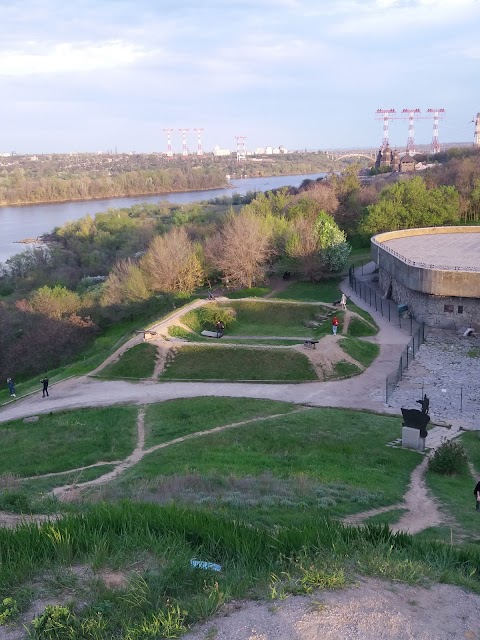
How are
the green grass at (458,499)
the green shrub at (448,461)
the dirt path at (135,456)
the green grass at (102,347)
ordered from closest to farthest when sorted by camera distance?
the green grass at (458,499)
the dirt path at (135,456)
the green shrub at (448,461)
the green grass at (102,347)

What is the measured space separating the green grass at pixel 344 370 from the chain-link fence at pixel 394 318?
1200 millimetres

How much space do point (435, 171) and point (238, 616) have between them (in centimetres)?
5914

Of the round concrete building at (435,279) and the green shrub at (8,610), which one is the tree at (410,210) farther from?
the green shrub at (8,610)

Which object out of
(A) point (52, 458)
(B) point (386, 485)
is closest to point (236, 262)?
(A) point (52, 458)

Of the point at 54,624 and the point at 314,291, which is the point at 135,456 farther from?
the point at 314,291

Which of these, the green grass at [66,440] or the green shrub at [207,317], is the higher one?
the green shrub at [207,317]

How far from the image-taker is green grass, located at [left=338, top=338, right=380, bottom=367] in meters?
21.6

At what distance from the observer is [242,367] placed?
69.2 ft

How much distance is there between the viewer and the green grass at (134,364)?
21406 millimetres

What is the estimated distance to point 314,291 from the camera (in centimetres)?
3412

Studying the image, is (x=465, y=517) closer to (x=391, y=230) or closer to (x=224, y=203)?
(x=391, y=230)

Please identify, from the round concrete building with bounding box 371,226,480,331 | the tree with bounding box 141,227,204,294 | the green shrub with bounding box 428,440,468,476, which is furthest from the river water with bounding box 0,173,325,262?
the green shrub with bounding box 428,440,468,476

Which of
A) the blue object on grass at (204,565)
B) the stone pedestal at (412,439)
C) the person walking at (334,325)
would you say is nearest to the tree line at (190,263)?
the person walking at (334,325)

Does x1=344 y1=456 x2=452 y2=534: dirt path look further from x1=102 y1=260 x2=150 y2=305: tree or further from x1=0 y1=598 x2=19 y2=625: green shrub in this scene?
x1=102 y1=260 x2=150 y2=305: tree
